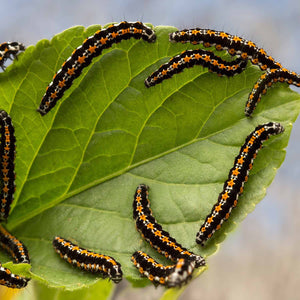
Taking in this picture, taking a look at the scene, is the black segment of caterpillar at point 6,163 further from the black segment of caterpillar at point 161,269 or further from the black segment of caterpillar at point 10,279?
the black segment of caterpillar at point 161,269

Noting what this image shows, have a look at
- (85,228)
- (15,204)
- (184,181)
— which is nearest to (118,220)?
(85,228)

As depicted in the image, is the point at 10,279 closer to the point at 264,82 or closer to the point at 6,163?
the point at 6,163

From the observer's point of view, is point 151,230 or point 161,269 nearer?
point 161,269

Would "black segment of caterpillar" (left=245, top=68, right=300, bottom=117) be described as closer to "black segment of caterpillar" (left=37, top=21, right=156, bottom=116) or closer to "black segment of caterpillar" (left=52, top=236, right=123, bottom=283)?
"black segment of caterpillar" (left=37, top=21, right=156, bottom=116)

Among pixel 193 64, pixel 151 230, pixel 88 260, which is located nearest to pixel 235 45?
pixel 193 64

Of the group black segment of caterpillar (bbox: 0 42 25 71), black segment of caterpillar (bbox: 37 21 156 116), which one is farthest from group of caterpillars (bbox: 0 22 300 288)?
black segment of caterpillar (bbox: 0 42 25 71)

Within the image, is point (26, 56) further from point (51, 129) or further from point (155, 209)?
point (155, 209)

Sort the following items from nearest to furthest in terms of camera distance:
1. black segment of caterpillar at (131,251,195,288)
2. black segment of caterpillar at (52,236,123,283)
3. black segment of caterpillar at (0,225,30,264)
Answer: black segment of caterpillar at (131,251,195,288)
black segment of caterpillar at (52,236,123,283)
black segment of caterpillar at (0,225,30,264)
